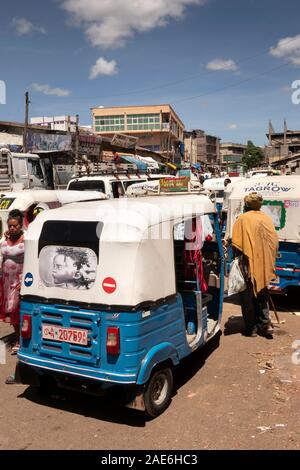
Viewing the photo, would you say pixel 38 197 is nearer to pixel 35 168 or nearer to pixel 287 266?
pixel 287 266

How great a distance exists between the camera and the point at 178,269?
531 centimetres

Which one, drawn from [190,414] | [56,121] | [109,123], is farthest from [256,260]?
[109,123]

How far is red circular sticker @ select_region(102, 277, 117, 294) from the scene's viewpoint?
3721mm

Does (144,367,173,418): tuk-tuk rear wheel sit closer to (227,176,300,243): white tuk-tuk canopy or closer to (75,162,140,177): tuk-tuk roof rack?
(227,176,300,243): white tuk-tuk canopy

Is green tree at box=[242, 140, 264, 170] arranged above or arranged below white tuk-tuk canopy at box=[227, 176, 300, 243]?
above

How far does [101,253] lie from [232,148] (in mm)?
151431

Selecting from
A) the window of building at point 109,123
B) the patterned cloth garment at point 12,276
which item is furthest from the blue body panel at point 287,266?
the window of building at point 109,123

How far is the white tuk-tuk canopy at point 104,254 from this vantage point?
3.72 meters

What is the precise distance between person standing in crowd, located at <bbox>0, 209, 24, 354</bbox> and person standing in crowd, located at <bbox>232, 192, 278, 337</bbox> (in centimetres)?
297

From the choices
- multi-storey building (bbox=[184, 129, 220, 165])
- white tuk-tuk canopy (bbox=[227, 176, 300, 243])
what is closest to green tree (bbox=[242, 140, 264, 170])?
multi-storey building (bbox=[184, 129, 220, 165])

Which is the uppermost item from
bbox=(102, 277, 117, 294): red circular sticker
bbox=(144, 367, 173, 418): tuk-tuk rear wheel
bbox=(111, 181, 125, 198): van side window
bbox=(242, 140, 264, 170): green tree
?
bbox=(242, 140, 264, 170): green tree

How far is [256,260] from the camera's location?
6086 millimetres
